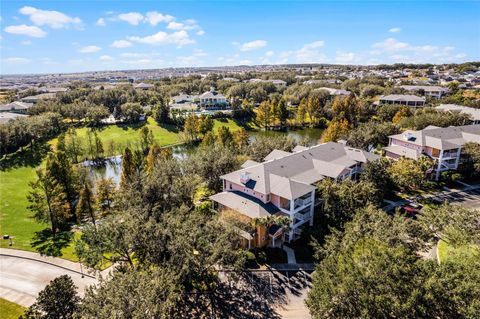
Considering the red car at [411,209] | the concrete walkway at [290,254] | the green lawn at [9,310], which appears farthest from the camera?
the red car at [411,209]

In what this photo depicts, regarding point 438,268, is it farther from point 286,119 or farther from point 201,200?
point 286,119

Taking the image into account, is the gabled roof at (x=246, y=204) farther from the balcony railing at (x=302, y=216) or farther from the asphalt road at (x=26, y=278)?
the asphalt road at (x=26, y=278)

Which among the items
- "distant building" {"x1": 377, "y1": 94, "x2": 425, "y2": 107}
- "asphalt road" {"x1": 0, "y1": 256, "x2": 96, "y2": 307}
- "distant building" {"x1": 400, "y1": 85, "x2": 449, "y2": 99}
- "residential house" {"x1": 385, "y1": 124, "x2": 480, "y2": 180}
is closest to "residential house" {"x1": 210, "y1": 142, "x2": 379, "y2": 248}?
"residential house" {"x1": 385, "y1": 124, "x2": 480, "y2": 180}

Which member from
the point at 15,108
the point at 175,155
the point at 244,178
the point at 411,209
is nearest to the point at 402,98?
the point at 411,209

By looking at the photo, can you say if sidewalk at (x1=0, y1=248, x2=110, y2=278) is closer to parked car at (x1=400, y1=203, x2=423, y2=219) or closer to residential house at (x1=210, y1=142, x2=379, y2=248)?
residential house at (x1=210, y1=142, x2=379, y2=248)

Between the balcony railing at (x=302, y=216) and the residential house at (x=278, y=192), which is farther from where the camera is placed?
the balcony railing at (x=302, y=216)

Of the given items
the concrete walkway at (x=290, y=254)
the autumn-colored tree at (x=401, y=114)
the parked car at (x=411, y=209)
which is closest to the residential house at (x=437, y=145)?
the parked car at (x=411, y=209)

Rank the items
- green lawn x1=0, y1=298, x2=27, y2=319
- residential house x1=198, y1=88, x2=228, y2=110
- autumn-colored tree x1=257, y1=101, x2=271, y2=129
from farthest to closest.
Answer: residential house x1=198, y1=88, x2=228, y2=110 < autumn-colored tree x1=257, y1=101, x2=271, y2=129 < green lawn x1=0, y1=298, x2=27, y2=319
